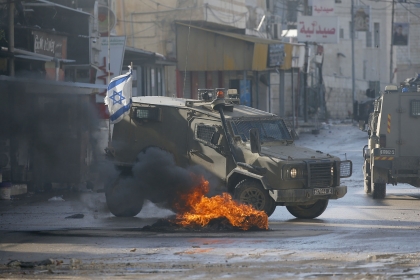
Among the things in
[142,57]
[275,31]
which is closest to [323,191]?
[142,57]

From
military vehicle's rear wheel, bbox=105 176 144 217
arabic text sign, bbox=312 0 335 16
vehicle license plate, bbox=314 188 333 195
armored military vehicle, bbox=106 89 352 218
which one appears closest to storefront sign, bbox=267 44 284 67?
arabic text sign, bbox=312 0 335 16

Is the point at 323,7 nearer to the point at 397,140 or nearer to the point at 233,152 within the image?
the point at 397,140

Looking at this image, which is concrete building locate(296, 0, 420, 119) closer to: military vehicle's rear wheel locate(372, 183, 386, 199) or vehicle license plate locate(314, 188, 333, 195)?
military vehicle's rear wheel locate(372, 183, 386, 199)

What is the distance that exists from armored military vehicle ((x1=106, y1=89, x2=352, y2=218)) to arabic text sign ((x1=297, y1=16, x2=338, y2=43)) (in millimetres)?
33256

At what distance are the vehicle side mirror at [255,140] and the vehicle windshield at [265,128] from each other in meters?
0.52

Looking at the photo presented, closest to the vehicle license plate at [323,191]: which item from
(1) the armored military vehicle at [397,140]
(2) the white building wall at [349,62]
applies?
(1) the armored military vehicle at [397,140]

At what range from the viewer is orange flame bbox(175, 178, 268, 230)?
12.6 meters

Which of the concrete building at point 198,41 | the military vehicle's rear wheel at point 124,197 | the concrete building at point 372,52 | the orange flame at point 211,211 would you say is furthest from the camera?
the concrete building at point 372,52

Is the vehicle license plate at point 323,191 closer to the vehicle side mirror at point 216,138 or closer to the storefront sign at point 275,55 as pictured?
the vehicle side mirror at point 216,138

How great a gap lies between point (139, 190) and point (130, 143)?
3.82 feet

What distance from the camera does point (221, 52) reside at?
3616 centimetres

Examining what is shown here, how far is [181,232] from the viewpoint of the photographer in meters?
12.5

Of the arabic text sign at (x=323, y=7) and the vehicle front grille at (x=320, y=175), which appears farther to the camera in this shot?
the arabic text sign at (x=323, y=7)

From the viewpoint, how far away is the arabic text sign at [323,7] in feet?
171
